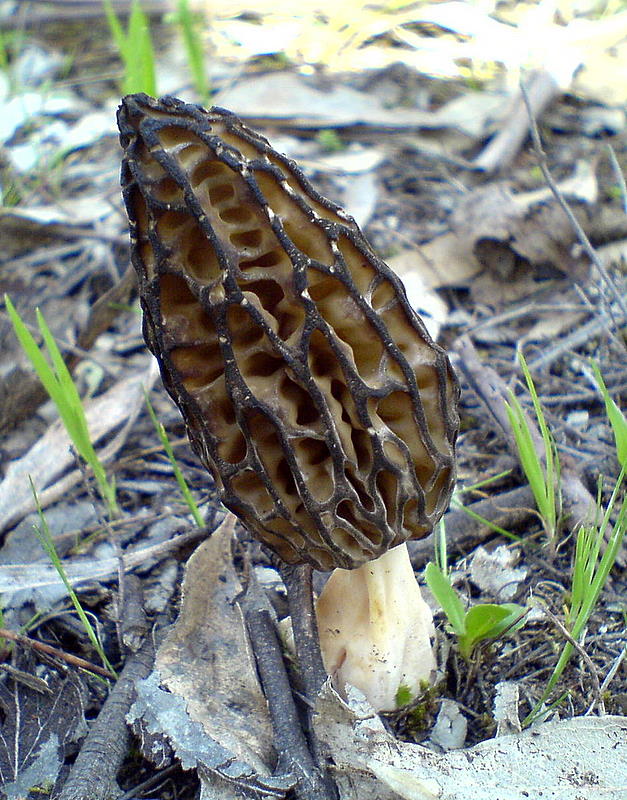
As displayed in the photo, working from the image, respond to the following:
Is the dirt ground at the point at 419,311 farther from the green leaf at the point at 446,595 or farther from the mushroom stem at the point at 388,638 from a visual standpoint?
the green leaf at the point at 446,595

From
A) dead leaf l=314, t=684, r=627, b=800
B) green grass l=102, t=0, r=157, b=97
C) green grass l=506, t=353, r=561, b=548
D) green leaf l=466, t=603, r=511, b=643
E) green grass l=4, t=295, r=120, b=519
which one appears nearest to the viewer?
dead leaf l=314, t=684, r=627, b=800

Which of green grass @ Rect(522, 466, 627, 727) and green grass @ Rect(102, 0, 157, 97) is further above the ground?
green grass @ Rect(102, 0, 157, 97)

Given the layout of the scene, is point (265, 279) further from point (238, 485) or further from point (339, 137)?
point (339, 137)

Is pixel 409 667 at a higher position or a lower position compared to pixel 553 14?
lower

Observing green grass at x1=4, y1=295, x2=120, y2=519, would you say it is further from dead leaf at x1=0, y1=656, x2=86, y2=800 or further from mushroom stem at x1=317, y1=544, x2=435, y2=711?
mushroom stem at x1=317, y1=544, x2=435, y2=711

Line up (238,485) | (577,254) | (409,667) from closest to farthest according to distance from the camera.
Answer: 1. (238,485)
2. (409,667)
3. (577,254)

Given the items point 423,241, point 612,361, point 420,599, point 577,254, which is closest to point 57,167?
point 423,241

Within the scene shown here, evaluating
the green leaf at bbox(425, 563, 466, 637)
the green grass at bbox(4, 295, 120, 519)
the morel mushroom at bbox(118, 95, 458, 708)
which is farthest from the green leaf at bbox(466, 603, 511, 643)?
the green grass at bbox(4, 295, 120, 519)

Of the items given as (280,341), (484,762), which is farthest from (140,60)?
(484,762)
